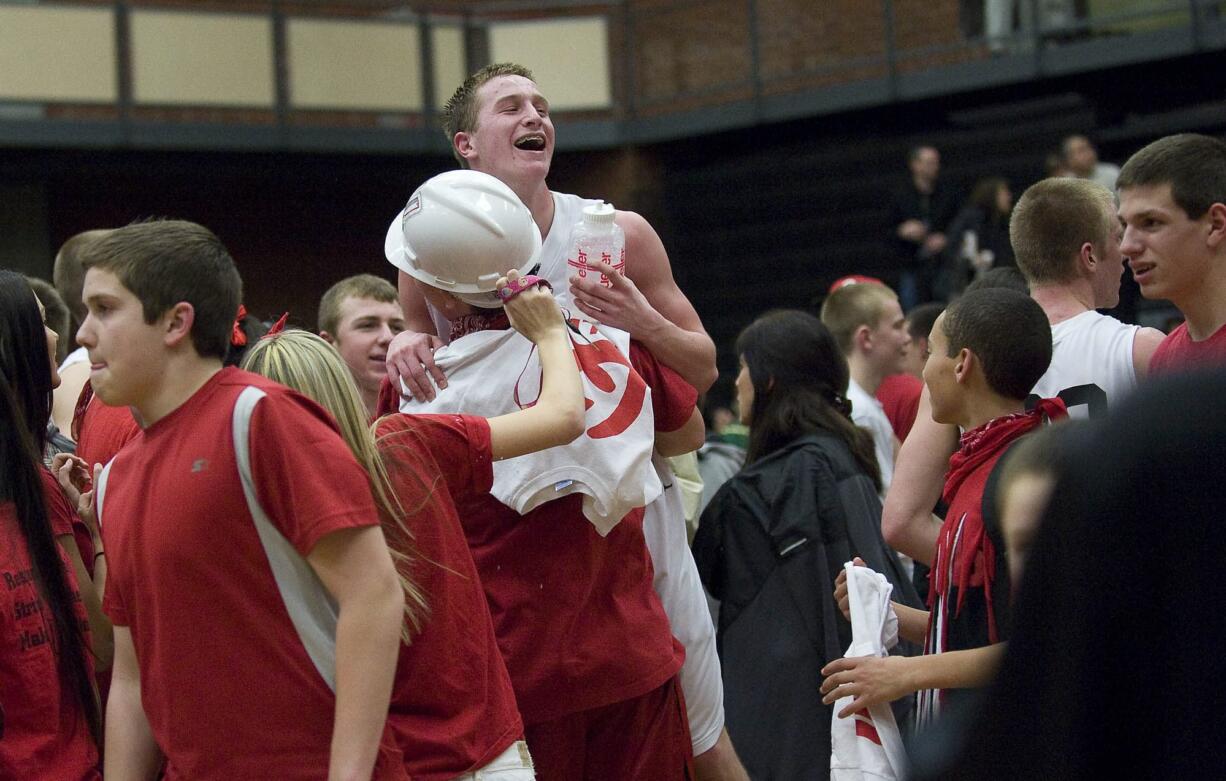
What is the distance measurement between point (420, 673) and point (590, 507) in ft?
2.00

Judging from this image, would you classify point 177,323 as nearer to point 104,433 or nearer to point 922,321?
point 104,433

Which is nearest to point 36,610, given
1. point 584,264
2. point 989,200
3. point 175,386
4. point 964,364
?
point 175,386

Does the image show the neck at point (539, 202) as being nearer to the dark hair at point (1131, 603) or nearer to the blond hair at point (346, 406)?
the blond hair at point (346, 406)

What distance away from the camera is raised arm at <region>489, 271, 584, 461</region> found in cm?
285

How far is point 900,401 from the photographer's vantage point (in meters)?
6.62

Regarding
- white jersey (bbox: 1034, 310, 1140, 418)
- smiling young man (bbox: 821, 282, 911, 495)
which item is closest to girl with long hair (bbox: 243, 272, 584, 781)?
white jersey (bbox: 1034, 310, 1140, 418)

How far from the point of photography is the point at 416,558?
2.72 m

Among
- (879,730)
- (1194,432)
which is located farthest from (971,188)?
(1194,432)

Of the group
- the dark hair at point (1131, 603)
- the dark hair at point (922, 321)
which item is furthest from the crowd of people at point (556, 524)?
the dark hair at point (922, 321)

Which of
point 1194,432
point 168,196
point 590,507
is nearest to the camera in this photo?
point 1194,432

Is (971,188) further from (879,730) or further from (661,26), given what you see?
(879,730)

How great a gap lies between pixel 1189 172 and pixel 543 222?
152 centimetres

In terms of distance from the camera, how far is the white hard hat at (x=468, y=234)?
3.09 m

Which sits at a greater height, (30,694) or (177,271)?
(177,271)
